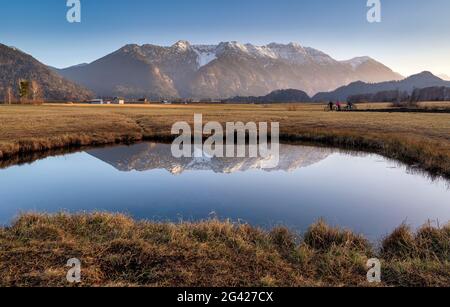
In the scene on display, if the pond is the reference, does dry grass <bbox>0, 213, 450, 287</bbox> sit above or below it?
above

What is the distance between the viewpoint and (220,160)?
118 ft

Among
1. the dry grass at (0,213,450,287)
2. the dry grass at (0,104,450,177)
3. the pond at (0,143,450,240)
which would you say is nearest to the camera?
the dry grass at (0,213,450,287)

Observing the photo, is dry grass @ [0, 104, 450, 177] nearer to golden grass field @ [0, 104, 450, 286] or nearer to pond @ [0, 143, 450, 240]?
pond @ [0, 143, 450, 240]

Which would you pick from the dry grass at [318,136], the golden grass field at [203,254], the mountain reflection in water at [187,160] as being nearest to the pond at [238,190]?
the mountain reflection in water at [187,160]

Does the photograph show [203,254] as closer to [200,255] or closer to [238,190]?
[200,255]

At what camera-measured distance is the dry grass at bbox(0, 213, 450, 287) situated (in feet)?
29.1

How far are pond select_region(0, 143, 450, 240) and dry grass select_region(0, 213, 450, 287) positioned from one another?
3103 mm

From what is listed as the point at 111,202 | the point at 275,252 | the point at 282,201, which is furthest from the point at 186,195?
the point at 275,252

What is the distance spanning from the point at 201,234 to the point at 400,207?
1340cm

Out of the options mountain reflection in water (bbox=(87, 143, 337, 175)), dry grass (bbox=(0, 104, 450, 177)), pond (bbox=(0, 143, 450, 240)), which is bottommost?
pond (bbox=(0, 143, 450, 240))

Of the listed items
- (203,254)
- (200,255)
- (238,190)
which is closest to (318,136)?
(238,190)

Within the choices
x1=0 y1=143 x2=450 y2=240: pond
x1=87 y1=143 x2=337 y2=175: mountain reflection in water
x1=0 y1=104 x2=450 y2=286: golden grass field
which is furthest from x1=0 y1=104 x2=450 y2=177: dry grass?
x1=0 y1=104 x2=450 y2=286: golden grass field

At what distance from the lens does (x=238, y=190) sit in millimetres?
24141

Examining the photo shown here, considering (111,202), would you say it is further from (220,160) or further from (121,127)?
(121,127)
